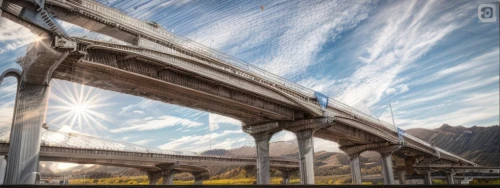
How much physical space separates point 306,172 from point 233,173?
52155mm

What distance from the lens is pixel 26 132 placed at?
24.2m

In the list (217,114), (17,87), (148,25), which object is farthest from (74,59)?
(217,114)

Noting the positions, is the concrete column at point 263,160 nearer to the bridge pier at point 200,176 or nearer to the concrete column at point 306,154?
the concrete column at point 306,154

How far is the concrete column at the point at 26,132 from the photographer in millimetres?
23406

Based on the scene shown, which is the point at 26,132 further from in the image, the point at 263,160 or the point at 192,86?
the point at 263,160

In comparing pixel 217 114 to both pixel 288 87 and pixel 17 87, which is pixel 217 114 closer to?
pixel 288 87

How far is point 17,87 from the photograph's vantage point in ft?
82.9

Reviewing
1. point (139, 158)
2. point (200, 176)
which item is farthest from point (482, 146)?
point (200, 176)

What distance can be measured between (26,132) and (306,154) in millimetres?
36100

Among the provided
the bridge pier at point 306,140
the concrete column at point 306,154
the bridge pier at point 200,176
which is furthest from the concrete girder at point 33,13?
the bridge pier at point 200,176

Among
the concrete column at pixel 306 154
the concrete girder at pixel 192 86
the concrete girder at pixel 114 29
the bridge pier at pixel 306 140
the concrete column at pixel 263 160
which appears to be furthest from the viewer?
the concrete column at pixel 263 160

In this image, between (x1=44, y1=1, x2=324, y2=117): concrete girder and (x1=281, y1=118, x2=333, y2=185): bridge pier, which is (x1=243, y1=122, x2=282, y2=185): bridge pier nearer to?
(x1=281, y1=118, x2=333, y2=185): bridge pier

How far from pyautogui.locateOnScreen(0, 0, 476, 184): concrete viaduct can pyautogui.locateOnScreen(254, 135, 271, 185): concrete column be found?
7.1 inches

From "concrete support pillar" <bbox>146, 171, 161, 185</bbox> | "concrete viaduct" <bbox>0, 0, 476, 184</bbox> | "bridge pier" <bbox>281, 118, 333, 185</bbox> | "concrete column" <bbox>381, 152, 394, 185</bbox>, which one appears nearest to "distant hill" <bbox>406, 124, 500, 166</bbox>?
"concrete viaduct" <bbox>0, 0, 476, 184</bbox>
